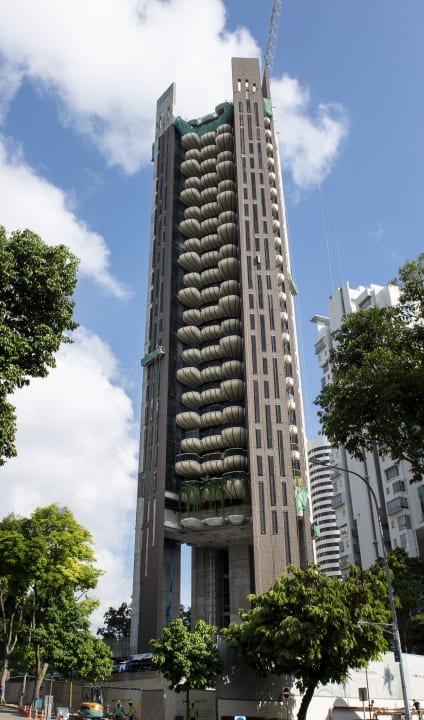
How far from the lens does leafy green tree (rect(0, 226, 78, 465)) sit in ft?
79.3

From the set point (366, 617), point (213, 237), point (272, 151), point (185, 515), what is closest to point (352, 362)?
point (366, 617)

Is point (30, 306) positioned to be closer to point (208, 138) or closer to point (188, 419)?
point (188, 419)

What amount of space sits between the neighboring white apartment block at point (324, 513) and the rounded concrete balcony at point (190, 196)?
95833 mm

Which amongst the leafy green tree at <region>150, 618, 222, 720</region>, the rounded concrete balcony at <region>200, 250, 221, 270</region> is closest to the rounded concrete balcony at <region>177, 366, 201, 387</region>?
the rounded concrete balcony at <region>200, 250, 221, 270</region>

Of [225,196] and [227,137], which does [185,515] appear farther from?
[227,137]

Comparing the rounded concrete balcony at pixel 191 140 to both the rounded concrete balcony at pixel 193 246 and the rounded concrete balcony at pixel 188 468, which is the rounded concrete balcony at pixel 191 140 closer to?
the rounded concrete balcony at pixel 193 246

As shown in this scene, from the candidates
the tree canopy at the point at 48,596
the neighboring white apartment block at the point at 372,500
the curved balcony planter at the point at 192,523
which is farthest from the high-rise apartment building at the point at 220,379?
the tree canopy at the point at 48,596

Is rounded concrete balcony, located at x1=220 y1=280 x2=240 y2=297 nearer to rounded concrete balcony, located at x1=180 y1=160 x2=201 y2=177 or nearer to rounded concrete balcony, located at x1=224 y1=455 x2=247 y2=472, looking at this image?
rounded concrete balcony, located at x1=180 y1=160 x2=201 y2=177

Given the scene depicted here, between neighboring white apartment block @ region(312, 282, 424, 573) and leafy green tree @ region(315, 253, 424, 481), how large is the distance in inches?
1907

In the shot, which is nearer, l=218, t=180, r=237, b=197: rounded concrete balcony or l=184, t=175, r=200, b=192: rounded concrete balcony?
l=218, t=180, r=237, b=197: rounded concrete balcony

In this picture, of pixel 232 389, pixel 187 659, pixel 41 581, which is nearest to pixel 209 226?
pixel 232 389

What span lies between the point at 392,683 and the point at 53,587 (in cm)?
2656

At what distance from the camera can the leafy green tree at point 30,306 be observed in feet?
79.3

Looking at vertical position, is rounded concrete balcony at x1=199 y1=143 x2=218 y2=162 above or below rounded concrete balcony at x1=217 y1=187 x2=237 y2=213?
above
